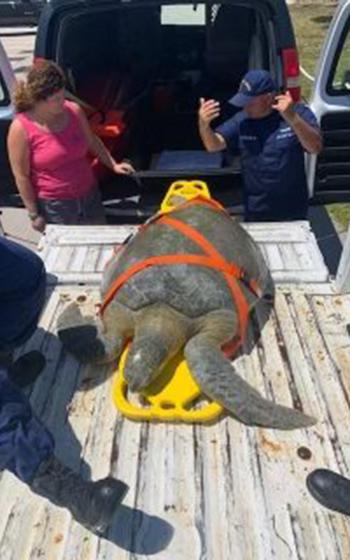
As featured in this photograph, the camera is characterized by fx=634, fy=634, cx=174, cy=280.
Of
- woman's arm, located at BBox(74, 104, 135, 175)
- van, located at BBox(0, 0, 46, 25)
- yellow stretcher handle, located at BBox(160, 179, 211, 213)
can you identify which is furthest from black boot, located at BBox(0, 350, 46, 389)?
van, located at BBox(0, 0, 46, 25)

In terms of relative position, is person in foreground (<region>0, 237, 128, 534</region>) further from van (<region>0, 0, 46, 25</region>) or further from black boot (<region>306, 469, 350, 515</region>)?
van (<region>0, 0, 46, 25</region>)

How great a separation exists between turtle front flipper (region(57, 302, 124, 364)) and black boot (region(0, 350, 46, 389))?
17cm

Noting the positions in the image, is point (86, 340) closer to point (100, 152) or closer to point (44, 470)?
point (44, 470)

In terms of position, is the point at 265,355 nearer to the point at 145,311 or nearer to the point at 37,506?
the point at 145,311

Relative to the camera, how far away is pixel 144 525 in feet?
8.43

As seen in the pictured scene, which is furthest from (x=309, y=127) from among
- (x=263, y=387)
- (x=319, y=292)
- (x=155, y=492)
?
(x=155, y=492)

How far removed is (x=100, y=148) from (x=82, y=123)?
1.17ft

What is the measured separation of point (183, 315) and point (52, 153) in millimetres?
1932

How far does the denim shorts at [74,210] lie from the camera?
5008 millimetres

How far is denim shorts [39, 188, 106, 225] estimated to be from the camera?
5.01m

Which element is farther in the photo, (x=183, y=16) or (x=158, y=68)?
(x=183, y=16)

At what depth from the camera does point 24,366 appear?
11.3 ft

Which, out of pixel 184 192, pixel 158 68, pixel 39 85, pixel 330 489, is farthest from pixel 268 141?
pixel 158 68

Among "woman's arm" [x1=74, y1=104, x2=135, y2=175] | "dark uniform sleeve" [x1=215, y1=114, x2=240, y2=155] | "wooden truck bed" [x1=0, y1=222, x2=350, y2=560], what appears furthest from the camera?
"woman's arm" [x1=74, y1=104, x2=135, y2=175]
